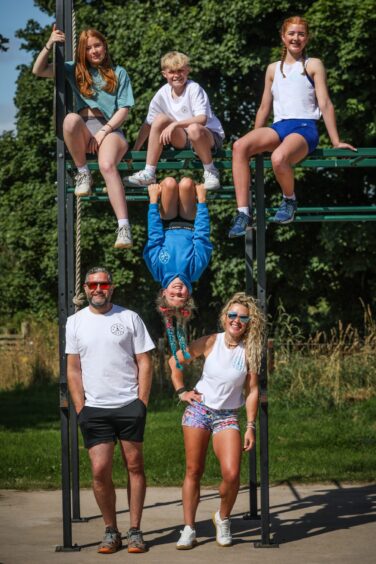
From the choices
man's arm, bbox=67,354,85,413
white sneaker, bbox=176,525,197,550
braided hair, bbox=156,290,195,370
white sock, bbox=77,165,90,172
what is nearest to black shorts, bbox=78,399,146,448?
man's arm, bbox=67,354,85,413

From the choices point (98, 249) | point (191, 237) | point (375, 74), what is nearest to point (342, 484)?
point (191, 237)

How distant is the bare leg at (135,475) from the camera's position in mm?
7539

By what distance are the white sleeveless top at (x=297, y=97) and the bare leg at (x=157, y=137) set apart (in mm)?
812

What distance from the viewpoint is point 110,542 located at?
762cm

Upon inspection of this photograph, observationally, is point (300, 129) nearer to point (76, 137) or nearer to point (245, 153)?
point (245, 153)

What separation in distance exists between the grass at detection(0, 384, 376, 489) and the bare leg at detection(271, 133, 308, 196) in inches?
153

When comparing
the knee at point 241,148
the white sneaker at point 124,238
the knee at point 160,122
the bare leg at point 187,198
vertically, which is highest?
the knee at point 160,122

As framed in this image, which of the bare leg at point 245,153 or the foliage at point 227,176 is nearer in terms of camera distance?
the bare leg at point 245,153

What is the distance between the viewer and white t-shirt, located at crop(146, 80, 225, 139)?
27.0ft

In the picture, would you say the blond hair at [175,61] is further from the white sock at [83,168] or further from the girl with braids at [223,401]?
the girl with braids at [223,401]

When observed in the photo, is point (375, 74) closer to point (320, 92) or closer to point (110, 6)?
point (110, 6)

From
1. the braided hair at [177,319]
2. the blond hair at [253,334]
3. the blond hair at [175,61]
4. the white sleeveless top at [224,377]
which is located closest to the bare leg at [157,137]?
the blond hair at [175,61]

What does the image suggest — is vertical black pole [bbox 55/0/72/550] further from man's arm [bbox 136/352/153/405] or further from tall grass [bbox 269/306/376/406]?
tall grass [bbox 269/306/376/406]

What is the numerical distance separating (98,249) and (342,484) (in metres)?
13.1
